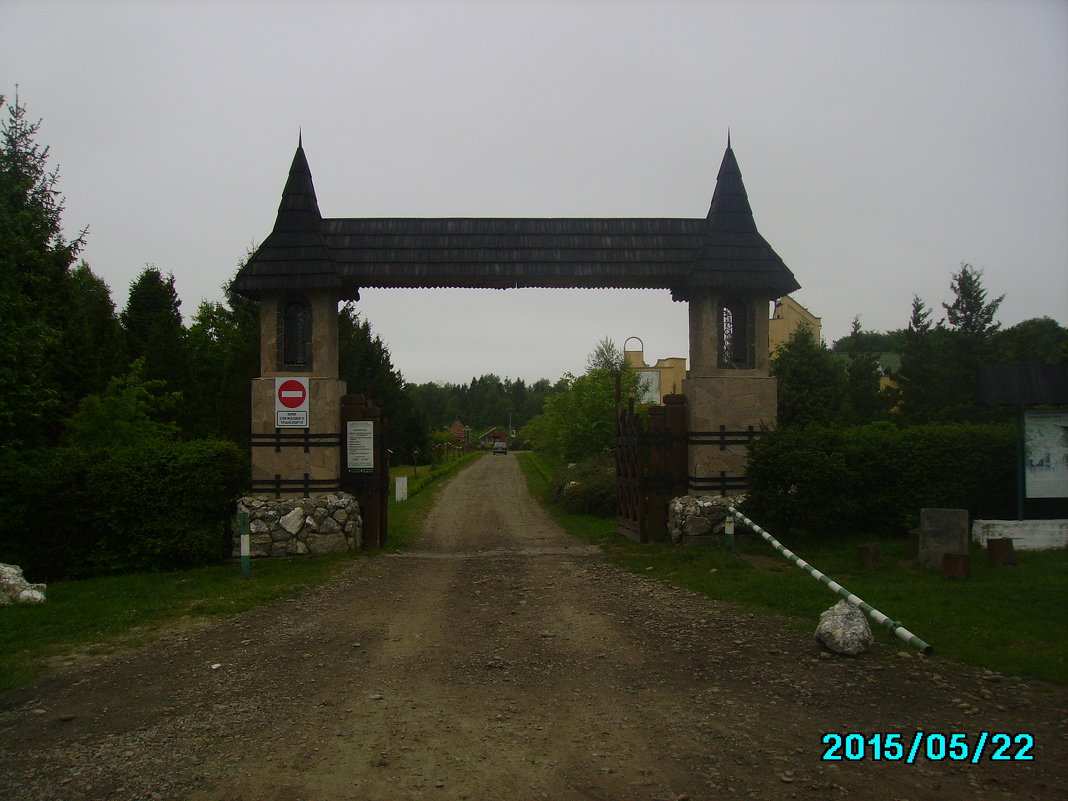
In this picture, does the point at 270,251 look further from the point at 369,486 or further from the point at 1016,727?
the point at 1016,727

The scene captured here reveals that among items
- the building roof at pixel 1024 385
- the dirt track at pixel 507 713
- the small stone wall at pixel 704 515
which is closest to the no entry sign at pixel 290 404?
the dirt track at pixel 507 713

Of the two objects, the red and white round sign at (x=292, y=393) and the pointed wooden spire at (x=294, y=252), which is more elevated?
the pointed wooden spire at (x=294, y=252)

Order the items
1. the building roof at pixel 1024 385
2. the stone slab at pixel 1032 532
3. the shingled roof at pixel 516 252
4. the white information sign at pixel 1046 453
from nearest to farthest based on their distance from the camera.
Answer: the stone slab at pixel 1032 532, the building roof at pixel 1024 385, the white information sign at pixel 1046 453, the shingled roof at pixel 516 252

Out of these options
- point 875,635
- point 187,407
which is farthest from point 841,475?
point 187,407

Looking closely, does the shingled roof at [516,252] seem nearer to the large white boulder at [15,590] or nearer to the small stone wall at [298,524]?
the small stone wall at [298,524]

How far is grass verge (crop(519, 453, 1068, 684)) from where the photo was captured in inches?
285

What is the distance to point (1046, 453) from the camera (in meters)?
12.9

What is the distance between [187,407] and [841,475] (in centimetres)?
2755

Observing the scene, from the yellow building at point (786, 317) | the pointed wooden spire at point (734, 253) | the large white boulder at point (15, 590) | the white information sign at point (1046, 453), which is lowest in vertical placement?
the large white boulder at point (15, 590)

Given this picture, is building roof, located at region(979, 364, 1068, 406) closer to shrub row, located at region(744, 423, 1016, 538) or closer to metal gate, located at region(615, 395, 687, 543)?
shrub row, located at region(744, 423, 1016, 538)

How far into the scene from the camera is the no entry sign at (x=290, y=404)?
1476 centimetres

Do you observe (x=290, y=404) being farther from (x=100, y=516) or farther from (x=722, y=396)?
→ (x=722, y=396)

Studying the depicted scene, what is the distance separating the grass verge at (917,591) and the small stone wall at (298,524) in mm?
5045

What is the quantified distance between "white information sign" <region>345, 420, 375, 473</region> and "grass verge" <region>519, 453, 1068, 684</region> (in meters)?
4.93
